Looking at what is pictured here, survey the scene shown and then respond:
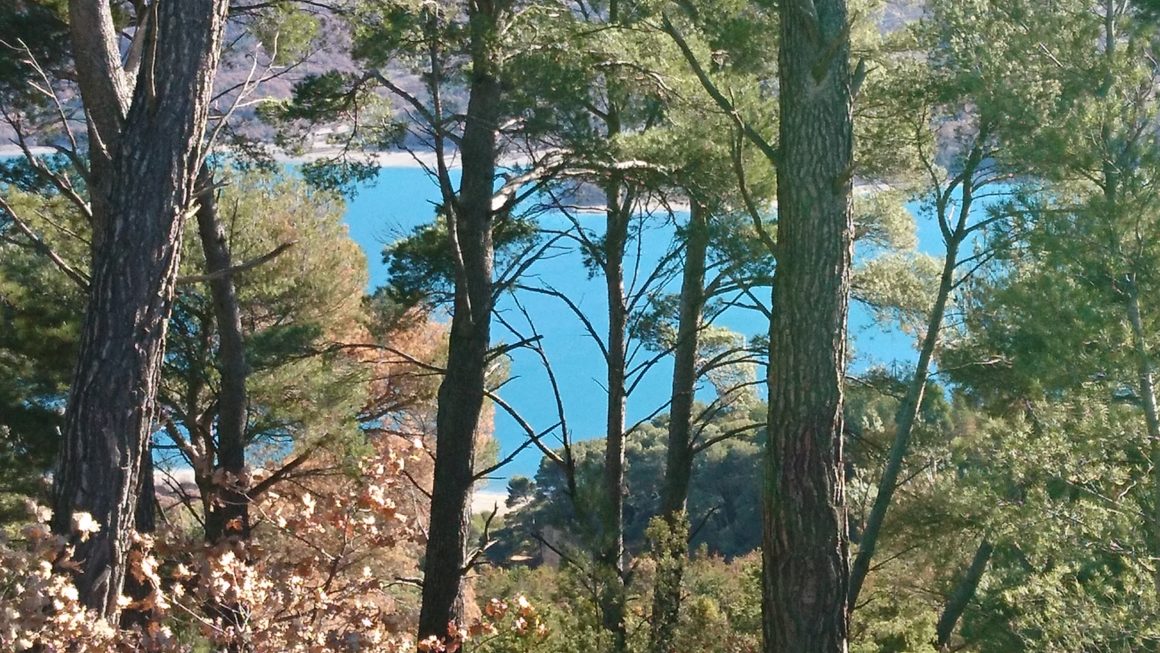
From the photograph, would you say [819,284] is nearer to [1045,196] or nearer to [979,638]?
[1045,196]

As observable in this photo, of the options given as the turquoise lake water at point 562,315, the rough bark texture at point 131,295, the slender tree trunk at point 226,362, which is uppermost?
the turquoise lake water at point 562,315

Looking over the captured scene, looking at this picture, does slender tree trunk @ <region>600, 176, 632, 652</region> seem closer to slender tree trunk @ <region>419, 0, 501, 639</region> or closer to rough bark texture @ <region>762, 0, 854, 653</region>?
slender tree trunk @ <region>419, 0, 501, 639</region>

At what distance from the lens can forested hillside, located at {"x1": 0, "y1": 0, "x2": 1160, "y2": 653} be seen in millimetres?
3395

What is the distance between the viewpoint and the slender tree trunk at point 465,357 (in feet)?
21.0

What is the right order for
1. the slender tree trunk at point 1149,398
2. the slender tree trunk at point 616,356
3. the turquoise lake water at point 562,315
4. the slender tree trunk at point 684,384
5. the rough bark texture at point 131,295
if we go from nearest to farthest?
the rough bark texture at point 131,295 < the slender tree trunk at point 1149,398 < the slender tree trunk at point 616,356 < the turquoise lake water at point 562,315 < the slender tree trunk at point 684,384

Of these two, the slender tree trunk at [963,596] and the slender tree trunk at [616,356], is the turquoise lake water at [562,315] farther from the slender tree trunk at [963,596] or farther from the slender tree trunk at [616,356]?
the slender tree trunk at [963,596]

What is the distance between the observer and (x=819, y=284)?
4215 mm

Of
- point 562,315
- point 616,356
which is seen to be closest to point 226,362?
point 616,356

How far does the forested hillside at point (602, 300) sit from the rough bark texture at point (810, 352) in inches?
0.6

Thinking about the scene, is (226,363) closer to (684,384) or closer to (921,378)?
(684,384)

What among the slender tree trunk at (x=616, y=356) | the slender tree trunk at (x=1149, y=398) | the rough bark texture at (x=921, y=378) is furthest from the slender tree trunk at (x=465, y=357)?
the slender tree trunk at (x=1149, y=398)

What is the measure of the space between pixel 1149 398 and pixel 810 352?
6.97 ft

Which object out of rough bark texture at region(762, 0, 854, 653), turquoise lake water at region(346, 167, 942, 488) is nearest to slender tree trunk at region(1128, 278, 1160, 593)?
rough bark texture at region(762, 0, 854, 653)

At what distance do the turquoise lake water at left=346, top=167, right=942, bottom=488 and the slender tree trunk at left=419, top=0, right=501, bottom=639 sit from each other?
35cm
